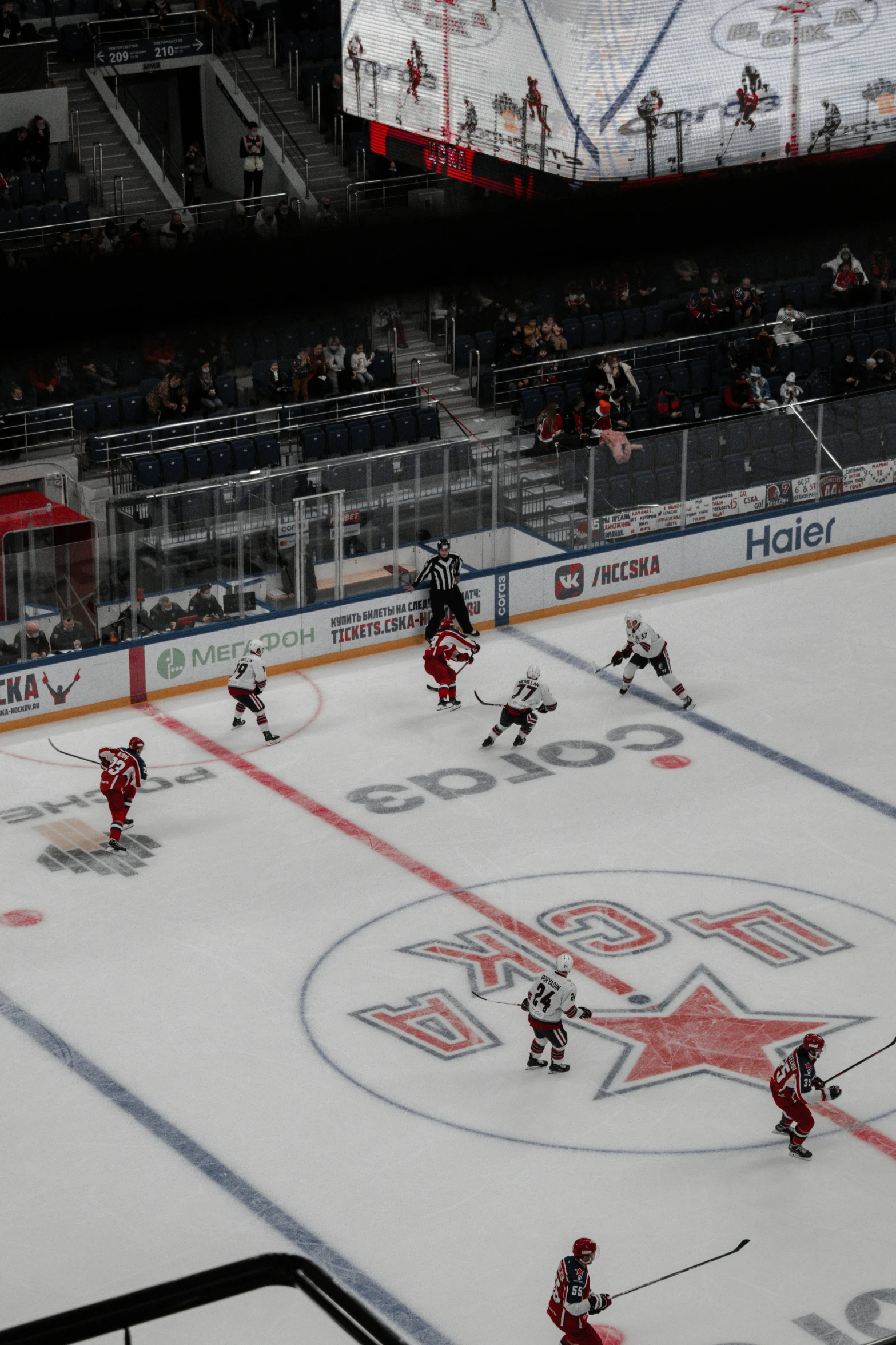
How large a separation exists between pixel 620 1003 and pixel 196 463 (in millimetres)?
10071

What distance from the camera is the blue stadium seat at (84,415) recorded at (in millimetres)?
21953

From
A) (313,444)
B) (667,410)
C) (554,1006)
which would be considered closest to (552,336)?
(667,410)

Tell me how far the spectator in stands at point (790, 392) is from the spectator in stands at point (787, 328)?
1.17 meters

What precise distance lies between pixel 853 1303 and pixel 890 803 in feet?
23.4

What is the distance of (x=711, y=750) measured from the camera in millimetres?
18000

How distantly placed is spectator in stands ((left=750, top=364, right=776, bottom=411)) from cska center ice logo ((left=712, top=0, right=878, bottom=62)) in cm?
466

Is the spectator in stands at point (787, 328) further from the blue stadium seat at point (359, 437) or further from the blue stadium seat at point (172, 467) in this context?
the blue stadium seat at point (172, 467)

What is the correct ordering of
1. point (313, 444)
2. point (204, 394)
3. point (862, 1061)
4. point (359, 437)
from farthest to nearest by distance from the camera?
1. point (359, 437)
2. point (204, 394)
3. point (313, 444)
4. point (862, 1061)

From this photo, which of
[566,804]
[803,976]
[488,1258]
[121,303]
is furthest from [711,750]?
[121,303]

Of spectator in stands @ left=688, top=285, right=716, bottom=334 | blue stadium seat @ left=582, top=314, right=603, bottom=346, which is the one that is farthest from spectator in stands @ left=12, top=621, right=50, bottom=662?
spectator in stands @ left=688, top=285, right=716, bottom=334

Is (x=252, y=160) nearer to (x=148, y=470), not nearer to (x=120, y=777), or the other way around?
(x=148, y=470)

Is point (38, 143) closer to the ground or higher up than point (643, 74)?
closer to the ground

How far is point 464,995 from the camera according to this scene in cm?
1362

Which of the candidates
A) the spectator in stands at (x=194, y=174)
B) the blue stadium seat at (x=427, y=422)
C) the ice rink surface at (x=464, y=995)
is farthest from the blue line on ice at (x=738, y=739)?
the spectator in stands at (x=194, y=174)
